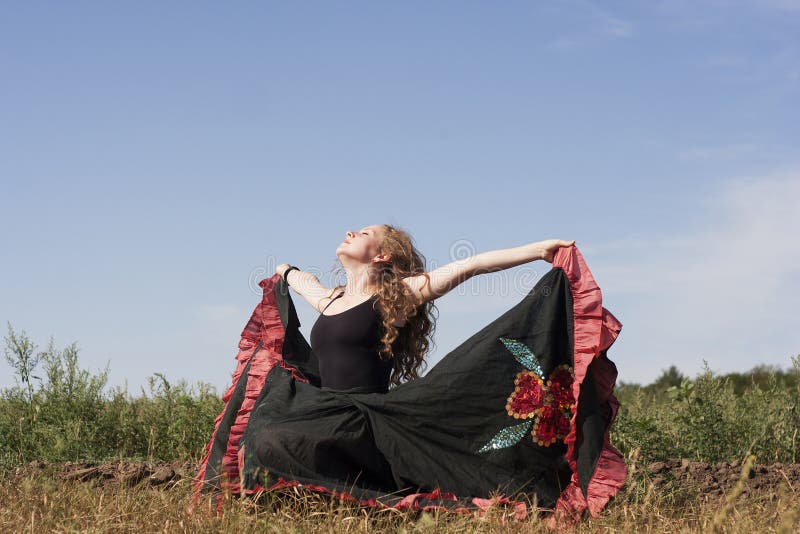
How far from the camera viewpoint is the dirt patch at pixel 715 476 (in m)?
5.14

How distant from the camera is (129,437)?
23.4 ft

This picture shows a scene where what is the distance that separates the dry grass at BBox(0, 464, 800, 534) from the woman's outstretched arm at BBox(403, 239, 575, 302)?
125cm

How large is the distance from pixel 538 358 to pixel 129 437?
13.7 feet

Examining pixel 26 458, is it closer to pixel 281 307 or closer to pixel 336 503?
pixel 281 307

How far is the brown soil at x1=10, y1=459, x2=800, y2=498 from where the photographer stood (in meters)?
5.18

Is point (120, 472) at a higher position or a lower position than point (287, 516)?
higher

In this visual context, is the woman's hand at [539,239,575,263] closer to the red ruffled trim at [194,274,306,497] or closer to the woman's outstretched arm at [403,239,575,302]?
the woman's outstretched arm at [403,239,575,302]

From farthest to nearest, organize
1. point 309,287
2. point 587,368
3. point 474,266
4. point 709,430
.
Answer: point 709,430 < point 309,287 < point 474,266 < point 587,368

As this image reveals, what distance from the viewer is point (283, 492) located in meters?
4.16

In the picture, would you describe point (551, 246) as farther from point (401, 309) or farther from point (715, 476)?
point (715, 476)

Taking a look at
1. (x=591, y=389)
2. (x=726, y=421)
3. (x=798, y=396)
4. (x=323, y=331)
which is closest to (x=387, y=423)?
(x=323, y=331)

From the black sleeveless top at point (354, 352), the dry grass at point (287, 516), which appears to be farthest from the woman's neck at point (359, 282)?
the dry grass at point (287, 516)

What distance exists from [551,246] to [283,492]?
1865mm

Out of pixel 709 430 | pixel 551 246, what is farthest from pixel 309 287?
pixel 709 430
